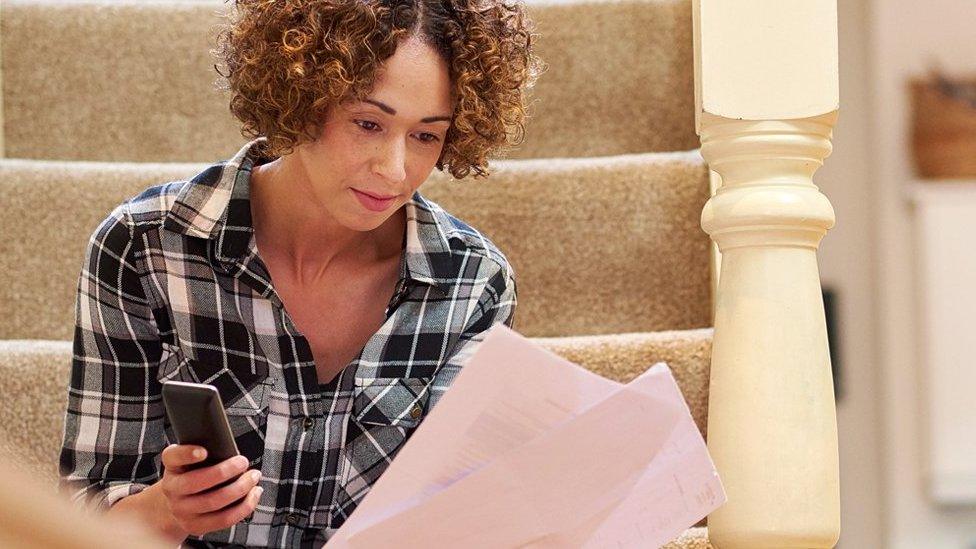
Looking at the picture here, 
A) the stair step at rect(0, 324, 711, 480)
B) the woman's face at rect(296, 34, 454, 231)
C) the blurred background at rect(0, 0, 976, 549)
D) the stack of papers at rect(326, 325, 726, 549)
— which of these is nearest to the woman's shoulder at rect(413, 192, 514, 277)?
the woman's face at rect(296, 34, 454, 231)

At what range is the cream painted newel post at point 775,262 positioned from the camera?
0.96 meters

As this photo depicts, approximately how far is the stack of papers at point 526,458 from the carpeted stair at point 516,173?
1.28 ft

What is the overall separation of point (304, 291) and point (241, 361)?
12 cm

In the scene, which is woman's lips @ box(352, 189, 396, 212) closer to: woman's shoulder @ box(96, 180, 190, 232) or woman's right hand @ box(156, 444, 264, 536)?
woman's shoulder @ box(96, 180, 190, 232)

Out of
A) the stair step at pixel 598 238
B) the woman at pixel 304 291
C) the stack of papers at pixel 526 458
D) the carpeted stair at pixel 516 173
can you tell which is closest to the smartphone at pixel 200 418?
the stack of papers at pixel 526 458

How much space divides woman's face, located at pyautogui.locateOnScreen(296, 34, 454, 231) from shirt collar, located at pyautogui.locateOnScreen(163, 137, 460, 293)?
0.29 feet

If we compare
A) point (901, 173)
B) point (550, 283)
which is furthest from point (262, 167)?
point (901, 173)

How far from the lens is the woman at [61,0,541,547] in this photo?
1123 millimetres

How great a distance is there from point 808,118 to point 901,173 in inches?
115

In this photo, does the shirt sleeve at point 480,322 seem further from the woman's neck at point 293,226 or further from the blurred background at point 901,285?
the blurred background at point 901,285

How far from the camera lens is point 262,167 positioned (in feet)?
4.29

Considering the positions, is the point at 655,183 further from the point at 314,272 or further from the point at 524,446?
the point at 524,446

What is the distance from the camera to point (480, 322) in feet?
4.10

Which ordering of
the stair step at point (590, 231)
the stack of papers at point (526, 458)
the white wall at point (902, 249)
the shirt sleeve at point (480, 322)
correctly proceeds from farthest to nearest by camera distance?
the white wall at point (902, 249), the stair step at point (590, 231), the shirt sleeve at point (480, 322), the stack of papers at point (526, 458)
